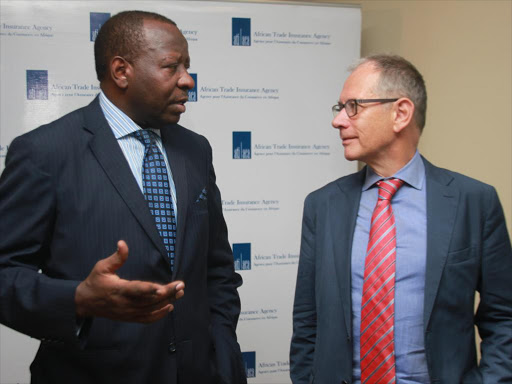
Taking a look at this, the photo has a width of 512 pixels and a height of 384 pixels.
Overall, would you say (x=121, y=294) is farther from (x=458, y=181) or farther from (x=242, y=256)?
(x=242, y=256)

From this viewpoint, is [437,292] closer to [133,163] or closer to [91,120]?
[133,163]

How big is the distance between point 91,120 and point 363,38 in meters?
2.59

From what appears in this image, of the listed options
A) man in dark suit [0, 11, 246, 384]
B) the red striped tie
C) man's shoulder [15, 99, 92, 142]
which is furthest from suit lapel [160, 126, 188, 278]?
the red striped tie

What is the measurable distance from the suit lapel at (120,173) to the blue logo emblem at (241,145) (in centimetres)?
167

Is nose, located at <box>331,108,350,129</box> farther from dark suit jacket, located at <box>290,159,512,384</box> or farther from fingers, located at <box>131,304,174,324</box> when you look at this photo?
fingers, located at <box>131,304,174,324</box>

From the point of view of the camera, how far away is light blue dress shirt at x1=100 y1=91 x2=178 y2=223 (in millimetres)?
1583

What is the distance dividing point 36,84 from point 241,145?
117 centimetres

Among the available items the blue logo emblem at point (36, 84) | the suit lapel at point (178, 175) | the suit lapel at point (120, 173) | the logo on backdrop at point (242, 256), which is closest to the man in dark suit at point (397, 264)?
the suit lapel at point (178, 175)

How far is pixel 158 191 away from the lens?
62.0 inches

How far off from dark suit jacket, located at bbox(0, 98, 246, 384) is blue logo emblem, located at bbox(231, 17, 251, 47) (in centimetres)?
176

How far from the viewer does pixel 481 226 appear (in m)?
1.64

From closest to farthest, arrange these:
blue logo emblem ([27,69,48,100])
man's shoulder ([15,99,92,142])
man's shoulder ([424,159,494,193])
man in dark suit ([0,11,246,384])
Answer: man in dark suit ([0,11,246,384])
man's shoulder ([15,99,92,142])
man's shoulder ([424,159,494,193])
blue logo emblem ([27,69,48,100])

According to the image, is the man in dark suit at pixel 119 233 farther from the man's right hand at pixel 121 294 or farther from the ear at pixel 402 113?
the ear at pixel 402 113

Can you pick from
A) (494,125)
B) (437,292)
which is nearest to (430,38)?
(494,125)
